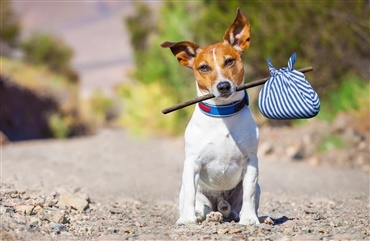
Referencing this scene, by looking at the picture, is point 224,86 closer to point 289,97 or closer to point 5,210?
point 289,97

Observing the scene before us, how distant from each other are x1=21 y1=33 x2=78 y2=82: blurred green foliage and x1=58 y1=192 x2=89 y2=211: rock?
32.0 metres

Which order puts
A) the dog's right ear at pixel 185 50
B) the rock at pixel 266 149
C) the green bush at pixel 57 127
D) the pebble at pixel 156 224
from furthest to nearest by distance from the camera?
the green bush at pixel 57 127
the rock at pixel 266 149
the dog's right ear at pixel 185 50
the pebble at pixel 156 224

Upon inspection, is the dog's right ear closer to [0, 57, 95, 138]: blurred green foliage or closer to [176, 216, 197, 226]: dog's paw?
[176, 216, 197, 226]: dog's paw

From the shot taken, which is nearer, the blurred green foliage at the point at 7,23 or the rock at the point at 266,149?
the rock at the point at 266,149

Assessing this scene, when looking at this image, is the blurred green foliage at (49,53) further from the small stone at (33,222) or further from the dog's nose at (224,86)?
the dog's nose at (224,86)

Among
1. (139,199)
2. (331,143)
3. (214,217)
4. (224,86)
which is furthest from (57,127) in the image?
(224,86)

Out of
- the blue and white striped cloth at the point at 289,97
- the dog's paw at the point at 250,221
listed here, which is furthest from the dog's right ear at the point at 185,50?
the dog's paw at the point at 250,221

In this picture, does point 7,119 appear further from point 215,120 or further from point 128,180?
point 215,120

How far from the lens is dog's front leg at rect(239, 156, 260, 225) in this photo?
220 inches

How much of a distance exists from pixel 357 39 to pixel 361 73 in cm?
97

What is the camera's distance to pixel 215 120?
5613 millimetres

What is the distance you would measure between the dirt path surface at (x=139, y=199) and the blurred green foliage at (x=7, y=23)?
58.3 feet

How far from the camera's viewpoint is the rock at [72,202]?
649 cm

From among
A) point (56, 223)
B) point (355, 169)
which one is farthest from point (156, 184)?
point (56, 223)
